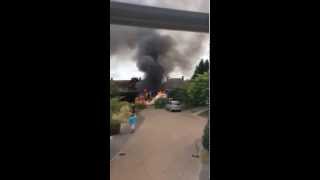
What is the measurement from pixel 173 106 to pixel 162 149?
0.29 metres

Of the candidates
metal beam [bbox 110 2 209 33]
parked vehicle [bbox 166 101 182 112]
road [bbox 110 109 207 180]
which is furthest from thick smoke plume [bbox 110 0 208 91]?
road [bbox 110 109 207 180]

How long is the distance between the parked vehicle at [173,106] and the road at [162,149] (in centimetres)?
3

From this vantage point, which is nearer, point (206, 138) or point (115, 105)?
point (115, 105)

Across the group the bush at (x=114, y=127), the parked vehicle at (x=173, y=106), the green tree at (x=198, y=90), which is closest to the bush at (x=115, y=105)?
the bush at (x=114, y=127)

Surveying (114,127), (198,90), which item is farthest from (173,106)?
(114,127)

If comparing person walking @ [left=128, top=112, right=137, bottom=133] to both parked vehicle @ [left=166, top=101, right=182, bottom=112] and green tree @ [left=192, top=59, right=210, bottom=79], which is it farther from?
green tree @ [left=192, top=59, right=210, bottom=79]

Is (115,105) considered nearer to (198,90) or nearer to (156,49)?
(156,49)

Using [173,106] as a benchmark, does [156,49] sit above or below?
above

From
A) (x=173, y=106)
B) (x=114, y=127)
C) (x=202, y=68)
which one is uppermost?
(x=202, y=68)

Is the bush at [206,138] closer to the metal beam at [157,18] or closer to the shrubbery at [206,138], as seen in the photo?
the shrubbery at [206,138]

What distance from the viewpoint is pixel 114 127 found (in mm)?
1517
